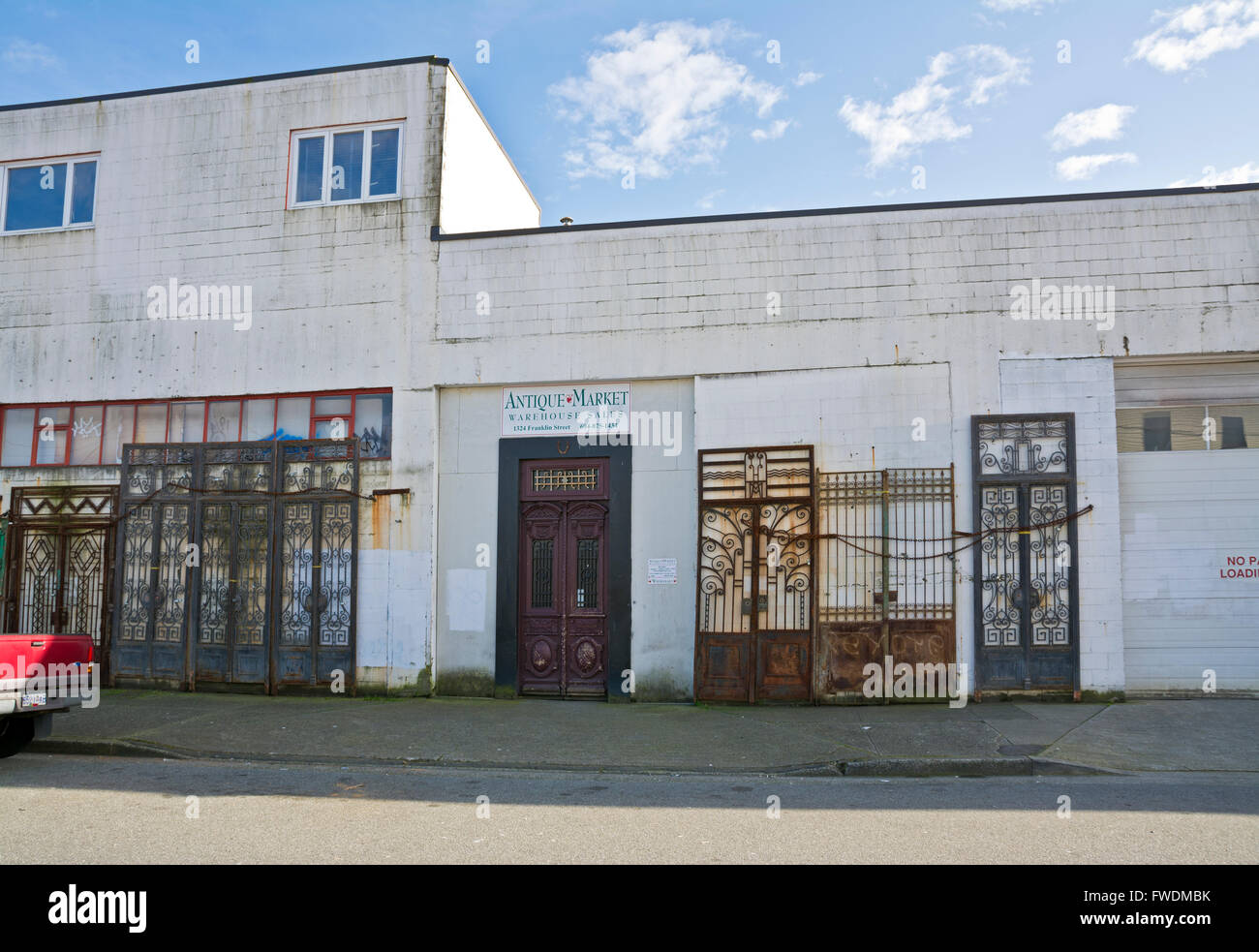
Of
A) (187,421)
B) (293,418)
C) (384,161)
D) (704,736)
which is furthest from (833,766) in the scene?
(187,421)

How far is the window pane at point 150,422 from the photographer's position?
1413cm

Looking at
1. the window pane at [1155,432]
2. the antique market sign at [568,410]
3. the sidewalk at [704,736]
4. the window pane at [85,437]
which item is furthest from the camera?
the window pane at [85,437]

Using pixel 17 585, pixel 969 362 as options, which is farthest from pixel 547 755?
pixel 17 585

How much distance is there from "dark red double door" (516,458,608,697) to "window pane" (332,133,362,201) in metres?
4.95

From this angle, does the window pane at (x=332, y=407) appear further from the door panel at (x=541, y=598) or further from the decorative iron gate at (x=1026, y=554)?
the decorative iron gate at (x=1026, y=554)

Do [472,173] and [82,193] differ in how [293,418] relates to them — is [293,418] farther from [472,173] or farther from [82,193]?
[82,193]

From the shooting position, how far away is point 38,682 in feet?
28.2

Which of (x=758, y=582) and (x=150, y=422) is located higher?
(x=150, y=422)

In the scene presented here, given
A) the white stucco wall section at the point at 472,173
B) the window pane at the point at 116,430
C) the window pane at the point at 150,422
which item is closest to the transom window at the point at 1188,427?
the white stucco wall section at the point at 472,173

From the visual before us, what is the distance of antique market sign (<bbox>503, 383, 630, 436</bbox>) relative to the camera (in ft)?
41.8

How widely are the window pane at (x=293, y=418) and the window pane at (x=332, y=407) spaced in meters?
0.15

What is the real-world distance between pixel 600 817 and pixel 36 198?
13852 mm

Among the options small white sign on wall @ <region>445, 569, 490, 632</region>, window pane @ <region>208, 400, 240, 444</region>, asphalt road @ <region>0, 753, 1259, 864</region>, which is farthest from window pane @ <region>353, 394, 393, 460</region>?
asphalt road @ <region>0, 753, 1259, 864</region>

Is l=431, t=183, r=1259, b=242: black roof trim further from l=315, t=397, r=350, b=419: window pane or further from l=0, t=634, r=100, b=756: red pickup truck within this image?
l=0, t=634, r=100, b=756: red pickup truck
